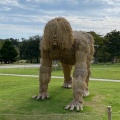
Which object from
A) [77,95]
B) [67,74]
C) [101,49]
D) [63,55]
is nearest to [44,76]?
[63,55]

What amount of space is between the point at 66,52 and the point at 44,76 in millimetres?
1131

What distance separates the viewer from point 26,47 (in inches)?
2461

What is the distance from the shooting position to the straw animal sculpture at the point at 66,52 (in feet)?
29.6

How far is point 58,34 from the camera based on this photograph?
29.6 ft

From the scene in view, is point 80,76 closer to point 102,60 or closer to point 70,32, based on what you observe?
point 70,32

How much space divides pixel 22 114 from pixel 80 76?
2227 millimetres

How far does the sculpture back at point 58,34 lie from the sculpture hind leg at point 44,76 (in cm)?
77

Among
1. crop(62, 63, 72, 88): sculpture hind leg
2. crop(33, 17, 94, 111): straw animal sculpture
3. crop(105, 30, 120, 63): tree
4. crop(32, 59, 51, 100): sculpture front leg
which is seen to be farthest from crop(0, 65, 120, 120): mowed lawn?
crop(105, 30, 120, 63): tree

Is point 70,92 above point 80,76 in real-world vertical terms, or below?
below

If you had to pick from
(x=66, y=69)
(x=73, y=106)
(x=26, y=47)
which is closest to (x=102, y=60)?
(x=26, y=47)

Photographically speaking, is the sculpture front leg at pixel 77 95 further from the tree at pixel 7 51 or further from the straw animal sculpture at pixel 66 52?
the tree at pixel 7 51

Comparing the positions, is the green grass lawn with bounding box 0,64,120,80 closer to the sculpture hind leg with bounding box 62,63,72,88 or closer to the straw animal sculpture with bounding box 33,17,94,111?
the sculpture hind leg with bounding box 62,63,72,88

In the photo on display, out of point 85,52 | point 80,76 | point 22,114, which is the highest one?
point 85,52

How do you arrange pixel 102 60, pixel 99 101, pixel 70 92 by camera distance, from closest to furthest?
1. pixel 99 101
2. pixel 70 92
3. pixel 102 60
